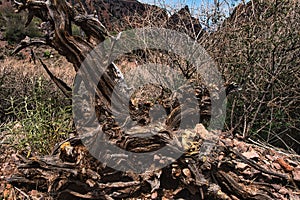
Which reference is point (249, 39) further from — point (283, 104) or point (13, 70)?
point (13, 70)

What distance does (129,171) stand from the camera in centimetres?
218

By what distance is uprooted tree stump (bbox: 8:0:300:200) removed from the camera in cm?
210

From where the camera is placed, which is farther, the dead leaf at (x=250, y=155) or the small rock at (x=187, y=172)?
the dead leaf at (x=250, y=155)

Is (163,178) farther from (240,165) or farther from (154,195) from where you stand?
(240,165)

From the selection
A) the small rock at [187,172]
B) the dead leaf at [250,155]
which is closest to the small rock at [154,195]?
the small rock at [187,172]

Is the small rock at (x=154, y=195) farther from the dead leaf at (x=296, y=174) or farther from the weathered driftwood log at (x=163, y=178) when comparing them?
the dead leaf at (x=296, y=174)

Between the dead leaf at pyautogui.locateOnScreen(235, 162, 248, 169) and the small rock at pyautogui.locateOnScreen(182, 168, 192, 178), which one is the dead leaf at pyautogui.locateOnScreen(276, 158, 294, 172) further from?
the small rock at pyautogui.locateOnScreen(182, 168, 192, 178)

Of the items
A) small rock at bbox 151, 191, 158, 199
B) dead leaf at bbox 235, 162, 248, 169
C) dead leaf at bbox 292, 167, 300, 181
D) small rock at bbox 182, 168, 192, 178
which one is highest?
dead leaf at bbox 292, 167, 300, 181

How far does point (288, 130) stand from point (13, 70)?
3657 millimetres

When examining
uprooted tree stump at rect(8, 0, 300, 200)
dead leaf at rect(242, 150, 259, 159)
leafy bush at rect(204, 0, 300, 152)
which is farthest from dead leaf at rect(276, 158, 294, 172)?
leafy bush at rect(204, 0, 300, 152)

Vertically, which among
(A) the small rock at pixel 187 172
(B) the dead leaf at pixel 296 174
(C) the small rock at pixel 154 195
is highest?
(B) the dead leaf at pixel 296 174

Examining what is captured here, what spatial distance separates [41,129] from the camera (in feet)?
8.73

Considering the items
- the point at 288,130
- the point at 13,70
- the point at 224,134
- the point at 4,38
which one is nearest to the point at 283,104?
the point at 288,130

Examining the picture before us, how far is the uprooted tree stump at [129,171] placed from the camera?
2.10 meters
